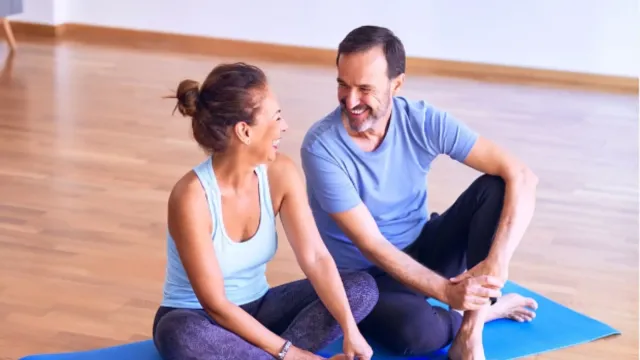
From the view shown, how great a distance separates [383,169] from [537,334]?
0.66m

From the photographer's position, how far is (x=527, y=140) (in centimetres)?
475

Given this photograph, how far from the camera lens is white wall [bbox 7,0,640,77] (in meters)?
6.03

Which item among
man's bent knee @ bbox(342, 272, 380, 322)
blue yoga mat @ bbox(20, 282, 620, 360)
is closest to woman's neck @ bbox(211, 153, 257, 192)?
man's bent knee @ bbox(342, 272, 380, 322)

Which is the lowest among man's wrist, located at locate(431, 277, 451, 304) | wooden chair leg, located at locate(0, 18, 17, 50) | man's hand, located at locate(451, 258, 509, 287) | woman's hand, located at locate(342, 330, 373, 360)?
wooden chair leg, located at locate(0, 18, 17, 50)

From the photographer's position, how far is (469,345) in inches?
92.8

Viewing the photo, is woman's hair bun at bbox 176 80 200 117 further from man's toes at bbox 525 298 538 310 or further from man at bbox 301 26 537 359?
man's toes at bbox 525 298 538 310

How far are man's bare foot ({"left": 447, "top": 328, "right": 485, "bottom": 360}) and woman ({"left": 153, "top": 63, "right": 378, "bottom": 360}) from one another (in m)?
0.27

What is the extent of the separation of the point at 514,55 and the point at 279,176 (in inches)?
171

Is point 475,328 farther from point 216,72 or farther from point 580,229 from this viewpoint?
point 580,229

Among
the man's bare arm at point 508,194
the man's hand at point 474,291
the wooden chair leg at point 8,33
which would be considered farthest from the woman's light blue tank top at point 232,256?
the wooden chair leg at point 8,33

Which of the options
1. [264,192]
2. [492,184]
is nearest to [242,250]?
[264,192]

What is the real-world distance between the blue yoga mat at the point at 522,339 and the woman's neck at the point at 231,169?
0.52m

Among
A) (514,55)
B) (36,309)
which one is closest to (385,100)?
(36,309)

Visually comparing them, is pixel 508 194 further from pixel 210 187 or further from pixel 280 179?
pixel 210 187
